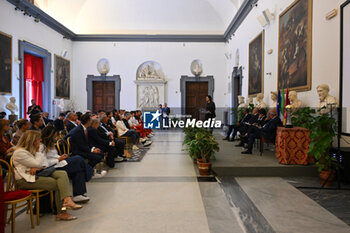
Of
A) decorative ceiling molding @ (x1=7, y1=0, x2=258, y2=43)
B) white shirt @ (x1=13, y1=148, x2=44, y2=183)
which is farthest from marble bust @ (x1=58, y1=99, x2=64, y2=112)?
white shirt @ (x1=13, y1=148, x2=44, y2=183)

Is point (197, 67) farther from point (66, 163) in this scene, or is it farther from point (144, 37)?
point (66, 163)

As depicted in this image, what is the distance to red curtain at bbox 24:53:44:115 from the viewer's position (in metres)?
12.8

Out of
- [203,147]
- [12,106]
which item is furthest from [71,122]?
[12,106]

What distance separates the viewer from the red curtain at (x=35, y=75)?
41.9 feet

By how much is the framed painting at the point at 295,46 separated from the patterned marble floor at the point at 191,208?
10.00 ft

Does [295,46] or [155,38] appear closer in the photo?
[295,46]

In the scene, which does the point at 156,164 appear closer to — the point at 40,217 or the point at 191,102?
the point at 40,217

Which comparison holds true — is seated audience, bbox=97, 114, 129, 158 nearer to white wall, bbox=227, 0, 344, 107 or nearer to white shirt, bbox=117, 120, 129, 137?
white shirt, bbox=117, 120, 129, 137

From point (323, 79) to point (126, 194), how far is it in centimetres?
469

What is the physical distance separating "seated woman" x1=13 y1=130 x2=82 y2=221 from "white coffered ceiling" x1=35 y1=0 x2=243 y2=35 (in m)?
15.7

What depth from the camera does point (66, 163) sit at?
3902 millimetres

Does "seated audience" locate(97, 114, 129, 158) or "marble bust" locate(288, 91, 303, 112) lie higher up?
"marble bust" locate(288, 91, 303, 112)

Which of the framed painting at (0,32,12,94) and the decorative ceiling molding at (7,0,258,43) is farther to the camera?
the decorative ceiling molding at (7,0,258,43)

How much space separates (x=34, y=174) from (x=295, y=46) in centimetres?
685
